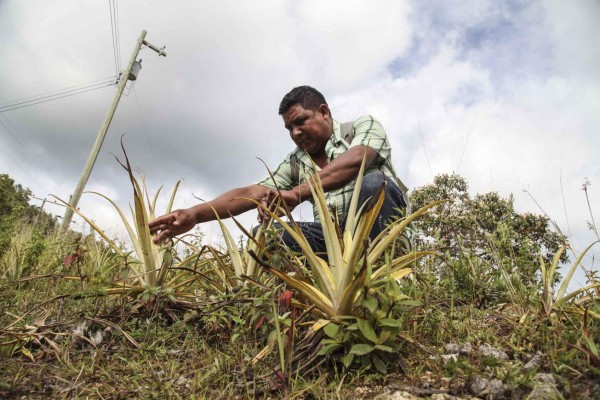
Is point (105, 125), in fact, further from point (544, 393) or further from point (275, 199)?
point (544, 393)

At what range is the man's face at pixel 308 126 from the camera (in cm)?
287

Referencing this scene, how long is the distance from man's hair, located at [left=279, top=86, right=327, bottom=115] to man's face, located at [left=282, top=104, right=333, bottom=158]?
29 millimetres

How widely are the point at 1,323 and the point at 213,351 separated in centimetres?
92

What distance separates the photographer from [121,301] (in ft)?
5.08

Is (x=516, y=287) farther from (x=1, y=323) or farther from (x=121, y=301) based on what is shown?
(x=1, y=323)

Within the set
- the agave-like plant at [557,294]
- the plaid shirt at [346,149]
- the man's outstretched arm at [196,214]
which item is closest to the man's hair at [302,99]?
the plaid shirt at [346,149]

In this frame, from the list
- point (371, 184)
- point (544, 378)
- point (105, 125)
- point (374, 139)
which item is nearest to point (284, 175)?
point (374, 139)

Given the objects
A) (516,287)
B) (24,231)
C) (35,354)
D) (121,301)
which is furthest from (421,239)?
(24,231)

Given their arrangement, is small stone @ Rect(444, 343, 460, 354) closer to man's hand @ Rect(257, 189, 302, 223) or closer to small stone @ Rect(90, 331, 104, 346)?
man's hand @ Rect(257, 189, 302, 223)

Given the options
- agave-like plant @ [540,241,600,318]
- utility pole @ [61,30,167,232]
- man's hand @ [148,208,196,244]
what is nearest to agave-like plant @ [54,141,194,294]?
man's hand @ [148,208,196,244]

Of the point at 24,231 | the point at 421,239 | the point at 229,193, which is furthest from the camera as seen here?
the point at 24,231

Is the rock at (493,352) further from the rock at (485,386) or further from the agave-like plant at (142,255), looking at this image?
the agave-like plant at (142,255)

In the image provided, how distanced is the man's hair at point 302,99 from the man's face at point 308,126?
29mm

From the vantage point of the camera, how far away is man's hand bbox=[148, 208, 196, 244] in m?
1.86
